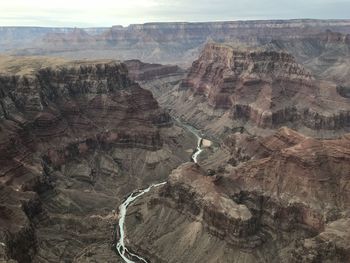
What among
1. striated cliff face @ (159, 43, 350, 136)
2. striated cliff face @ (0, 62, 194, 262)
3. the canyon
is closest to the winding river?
the canyon

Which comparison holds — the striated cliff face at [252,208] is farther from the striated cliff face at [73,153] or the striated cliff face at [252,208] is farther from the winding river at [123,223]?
the striated cliff face at [73,153]

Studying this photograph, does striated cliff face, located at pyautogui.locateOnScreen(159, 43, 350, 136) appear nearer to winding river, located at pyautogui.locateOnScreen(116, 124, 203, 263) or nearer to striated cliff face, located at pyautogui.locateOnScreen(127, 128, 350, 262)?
winding river, located at pyautogui.locateOnScreen(116, 124, 203, 263)

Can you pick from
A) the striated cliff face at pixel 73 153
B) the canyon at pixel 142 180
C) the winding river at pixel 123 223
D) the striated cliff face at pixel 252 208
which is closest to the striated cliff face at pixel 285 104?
the canyon at pixel 142 180

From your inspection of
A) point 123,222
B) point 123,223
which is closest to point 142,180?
point 123,222

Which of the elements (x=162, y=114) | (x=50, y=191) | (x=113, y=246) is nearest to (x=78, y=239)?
(x=113, y=246)

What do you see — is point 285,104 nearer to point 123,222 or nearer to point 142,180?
point 142,180

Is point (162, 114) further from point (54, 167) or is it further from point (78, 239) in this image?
point (78, 239)
